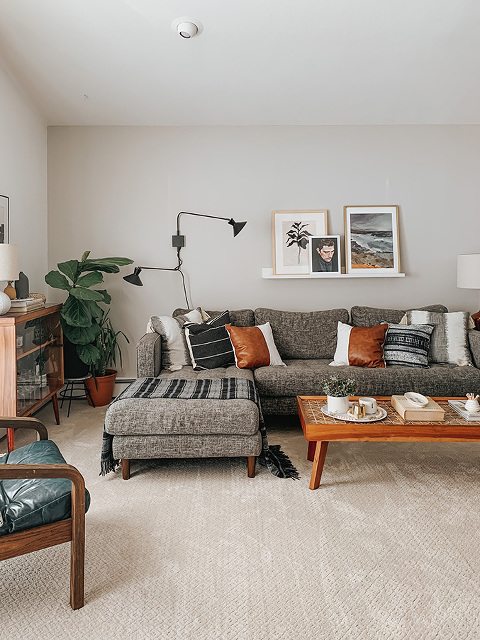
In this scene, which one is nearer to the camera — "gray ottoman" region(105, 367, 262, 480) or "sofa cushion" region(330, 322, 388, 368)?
"gray ottoman" region(105, 367, 262, 480)

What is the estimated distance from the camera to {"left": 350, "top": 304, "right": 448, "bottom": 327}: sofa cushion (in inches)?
167

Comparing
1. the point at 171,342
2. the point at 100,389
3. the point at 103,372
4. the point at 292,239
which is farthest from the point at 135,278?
the point at 292,239

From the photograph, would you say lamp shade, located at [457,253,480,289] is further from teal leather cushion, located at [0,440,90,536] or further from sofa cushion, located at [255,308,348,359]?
teal leather cushion, located at [0,440,90,536]

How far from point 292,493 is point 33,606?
135 cm

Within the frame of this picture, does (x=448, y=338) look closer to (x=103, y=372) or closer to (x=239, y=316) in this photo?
(x=239, y=316)

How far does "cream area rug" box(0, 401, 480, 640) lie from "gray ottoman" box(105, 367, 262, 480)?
0.17 metres

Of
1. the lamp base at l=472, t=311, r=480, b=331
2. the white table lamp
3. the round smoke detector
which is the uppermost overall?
the round smoke detector

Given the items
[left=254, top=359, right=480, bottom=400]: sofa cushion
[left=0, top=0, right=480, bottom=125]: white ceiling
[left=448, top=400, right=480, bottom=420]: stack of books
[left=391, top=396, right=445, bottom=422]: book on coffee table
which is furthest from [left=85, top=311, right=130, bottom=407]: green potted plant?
[left=448, top=400, right=480, bottom=420]: stack of books

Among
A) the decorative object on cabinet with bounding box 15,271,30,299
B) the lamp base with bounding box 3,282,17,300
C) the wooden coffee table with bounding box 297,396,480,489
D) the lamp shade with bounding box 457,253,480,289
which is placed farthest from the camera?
the lamp shade with bounding box 457,253,480,289

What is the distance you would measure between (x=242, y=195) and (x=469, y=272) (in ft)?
6.81

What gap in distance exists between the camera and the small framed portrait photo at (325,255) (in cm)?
457

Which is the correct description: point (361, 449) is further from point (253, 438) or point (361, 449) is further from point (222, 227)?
point (222, 227)

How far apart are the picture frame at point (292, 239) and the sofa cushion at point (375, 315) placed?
622 millimetres

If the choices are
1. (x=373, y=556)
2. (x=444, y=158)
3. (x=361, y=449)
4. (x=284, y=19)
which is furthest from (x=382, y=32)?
(x=373, y=556)
